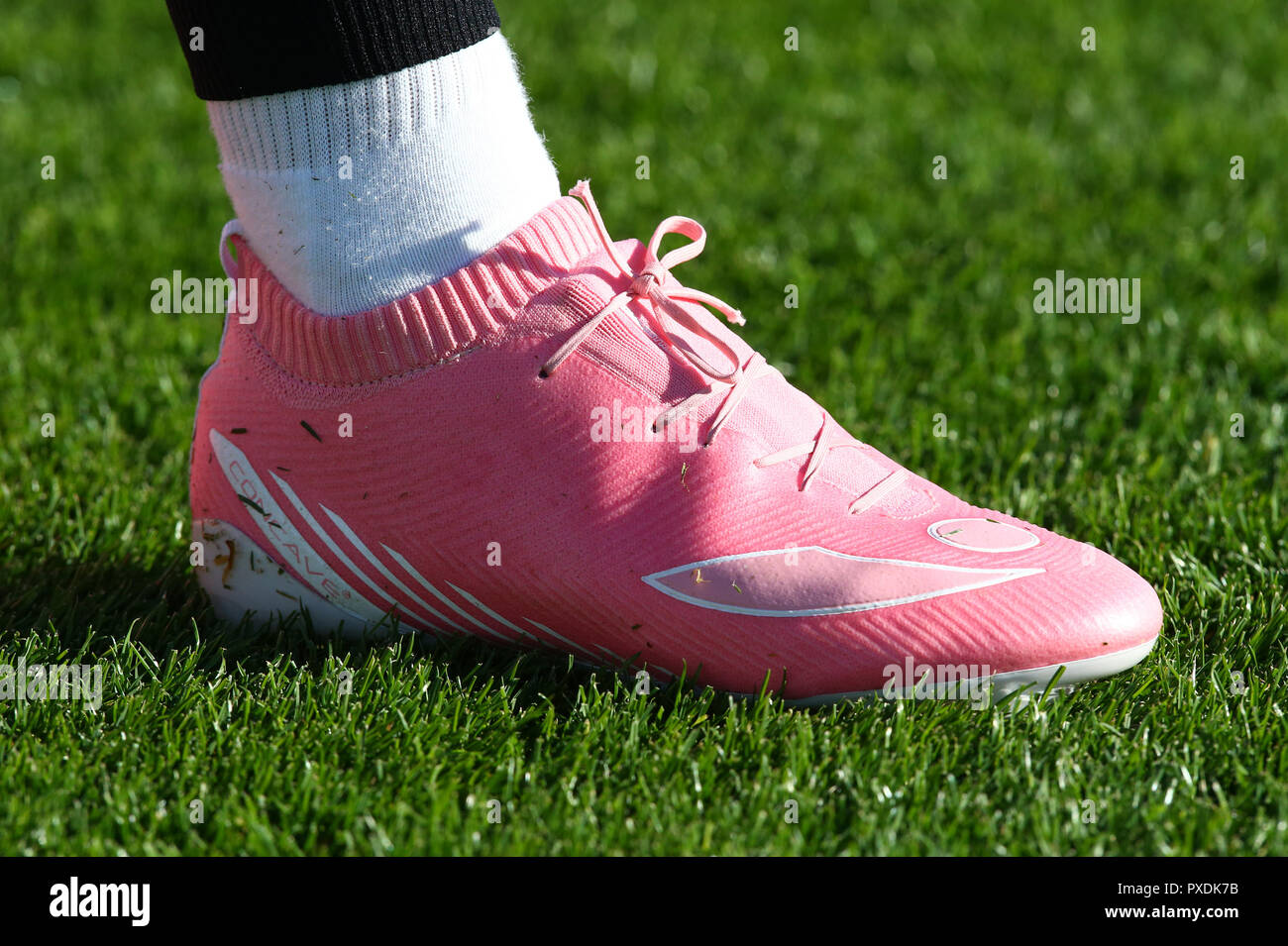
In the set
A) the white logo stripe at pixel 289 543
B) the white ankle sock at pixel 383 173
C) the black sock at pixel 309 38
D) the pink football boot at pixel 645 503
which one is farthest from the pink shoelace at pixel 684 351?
the white logo stripe at pixel 289 543

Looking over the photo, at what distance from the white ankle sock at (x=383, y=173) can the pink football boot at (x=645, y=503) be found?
4cm

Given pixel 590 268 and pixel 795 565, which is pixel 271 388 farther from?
pixel 795 565

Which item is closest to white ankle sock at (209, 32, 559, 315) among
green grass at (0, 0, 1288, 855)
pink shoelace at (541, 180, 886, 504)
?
pink shoelace at (541, 180, 886, 504)

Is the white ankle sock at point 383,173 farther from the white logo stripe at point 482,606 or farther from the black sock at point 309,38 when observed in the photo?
the white logo stripe at point 482,606

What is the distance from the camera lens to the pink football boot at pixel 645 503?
165cm

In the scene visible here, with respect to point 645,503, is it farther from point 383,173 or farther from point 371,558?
point 383,173

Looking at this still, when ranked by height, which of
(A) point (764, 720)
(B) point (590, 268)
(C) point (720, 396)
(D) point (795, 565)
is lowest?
(A) point (764, 720)

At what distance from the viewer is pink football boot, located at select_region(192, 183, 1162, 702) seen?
64.8 inches

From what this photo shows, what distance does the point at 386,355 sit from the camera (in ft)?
5.50

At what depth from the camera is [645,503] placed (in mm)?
1664

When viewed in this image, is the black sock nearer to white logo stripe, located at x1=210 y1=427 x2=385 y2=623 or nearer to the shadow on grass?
white logo stripe, located at x1=210 y1=427 x2=385 y2=623

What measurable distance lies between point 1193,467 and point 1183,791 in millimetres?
984
